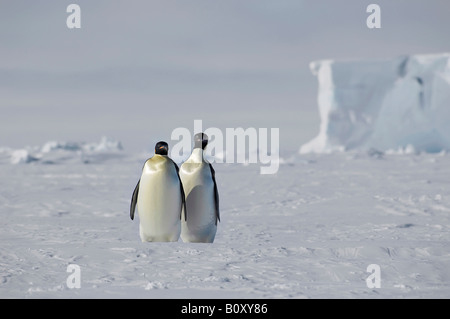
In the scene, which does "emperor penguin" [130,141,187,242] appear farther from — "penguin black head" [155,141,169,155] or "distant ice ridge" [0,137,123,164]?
"distant ice ridge" [0,137,123,164]

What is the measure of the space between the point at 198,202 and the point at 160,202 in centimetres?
31

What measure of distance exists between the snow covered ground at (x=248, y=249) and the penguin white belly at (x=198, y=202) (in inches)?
6.5

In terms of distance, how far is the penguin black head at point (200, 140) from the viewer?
424cm

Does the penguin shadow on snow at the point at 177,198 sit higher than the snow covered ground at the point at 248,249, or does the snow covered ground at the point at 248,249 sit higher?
the penguin shadow on snow at the point at 177,198

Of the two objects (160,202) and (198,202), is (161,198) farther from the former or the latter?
(198,202)

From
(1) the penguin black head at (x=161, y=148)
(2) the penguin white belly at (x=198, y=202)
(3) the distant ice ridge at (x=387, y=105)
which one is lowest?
(2) the penguin white belly at (x=198, y=202)

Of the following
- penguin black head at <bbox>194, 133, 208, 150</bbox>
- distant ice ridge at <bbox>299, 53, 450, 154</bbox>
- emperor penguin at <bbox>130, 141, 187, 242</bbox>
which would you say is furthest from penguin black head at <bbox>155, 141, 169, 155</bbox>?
distant ice ridge at <bbox>299, 53, 450, 154</bbox>

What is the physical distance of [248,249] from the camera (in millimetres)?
4223

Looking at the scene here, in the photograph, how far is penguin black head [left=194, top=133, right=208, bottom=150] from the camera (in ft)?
13.9

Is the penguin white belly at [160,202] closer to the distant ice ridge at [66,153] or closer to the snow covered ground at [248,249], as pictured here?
the snow covered ground at [248,249]

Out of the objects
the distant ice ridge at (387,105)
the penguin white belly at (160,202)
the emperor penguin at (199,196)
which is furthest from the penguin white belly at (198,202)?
the distant ice ridge at (387,105)

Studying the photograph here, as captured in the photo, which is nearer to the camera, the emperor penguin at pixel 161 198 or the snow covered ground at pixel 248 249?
the snow covered ground at pixel 248 249

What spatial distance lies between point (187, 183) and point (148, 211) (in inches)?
15.2

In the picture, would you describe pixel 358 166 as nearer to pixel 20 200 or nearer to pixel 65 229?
pixel 20 200
